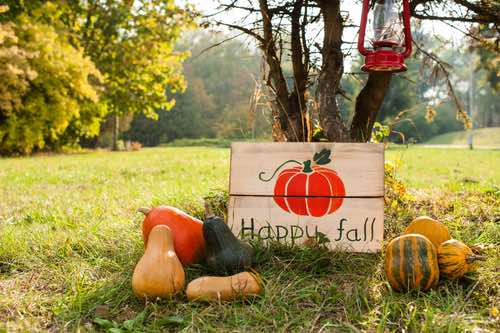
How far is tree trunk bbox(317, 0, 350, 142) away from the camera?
320cm

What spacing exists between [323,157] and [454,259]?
0.86 meters

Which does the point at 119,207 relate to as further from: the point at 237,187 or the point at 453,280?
the point at 453,280

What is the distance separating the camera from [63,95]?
16.2 meters

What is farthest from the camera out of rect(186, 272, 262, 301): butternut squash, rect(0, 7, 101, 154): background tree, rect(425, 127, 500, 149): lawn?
rect(425, 127, 500, 149): lawn

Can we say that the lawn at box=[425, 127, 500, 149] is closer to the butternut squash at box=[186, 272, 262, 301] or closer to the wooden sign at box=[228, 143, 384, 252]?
the wooden sign at box=[228, 143, 384, 252]

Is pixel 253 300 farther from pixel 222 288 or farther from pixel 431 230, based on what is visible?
pixel 431 230

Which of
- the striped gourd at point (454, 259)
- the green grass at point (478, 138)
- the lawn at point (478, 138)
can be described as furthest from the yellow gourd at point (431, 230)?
the green grass at point (478, 138)

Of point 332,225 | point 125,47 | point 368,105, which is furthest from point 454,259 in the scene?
point 125,47

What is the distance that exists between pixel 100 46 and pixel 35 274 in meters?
18.5

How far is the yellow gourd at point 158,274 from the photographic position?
6.47ft

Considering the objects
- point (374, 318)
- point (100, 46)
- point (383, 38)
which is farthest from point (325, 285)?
point (100, 46)

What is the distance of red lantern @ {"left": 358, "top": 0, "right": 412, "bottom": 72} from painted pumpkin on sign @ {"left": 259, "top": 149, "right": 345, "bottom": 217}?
0.54 m

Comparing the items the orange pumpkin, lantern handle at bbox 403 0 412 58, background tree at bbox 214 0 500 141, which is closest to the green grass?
background tree at bbox 214 0 500 141

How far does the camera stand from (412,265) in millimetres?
1998
